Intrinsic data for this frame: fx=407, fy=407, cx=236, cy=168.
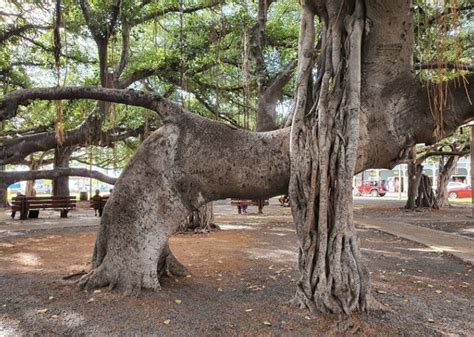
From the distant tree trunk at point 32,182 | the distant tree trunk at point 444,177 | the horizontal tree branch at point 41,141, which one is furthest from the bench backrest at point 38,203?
the distant tree trunk at point 444,177

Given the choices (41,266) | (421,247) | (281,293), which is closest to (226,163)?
(281,293)

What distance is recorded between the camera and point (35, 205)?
532 inches

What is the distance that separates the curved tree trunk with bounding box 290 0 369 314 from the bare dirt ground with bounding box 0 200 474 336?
0.85ft

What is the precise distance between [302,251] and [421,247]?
496 centimetres

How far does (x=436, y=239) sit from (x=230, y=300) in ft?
20.8

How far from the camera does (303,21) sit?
4.33 m

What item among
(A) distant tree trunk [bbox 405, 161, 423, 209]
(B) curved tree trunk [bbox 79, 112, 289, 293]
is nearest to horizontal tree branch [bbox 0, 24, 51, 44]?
(B) curved tree trunk [bbox 79, 112, 289, 293]

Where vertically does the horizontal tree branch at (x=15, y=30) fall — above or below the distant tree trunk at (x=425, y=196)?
above

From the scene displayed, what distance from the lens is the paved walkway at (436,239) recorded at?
700 cm

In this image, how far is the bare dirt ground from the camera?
3367 mm

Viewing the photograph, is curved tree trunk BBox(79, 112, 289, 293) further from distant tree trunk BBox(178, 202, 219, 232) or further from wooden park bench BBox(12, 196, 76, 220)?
wooden park bench BBox(12, 196, 76, 220)

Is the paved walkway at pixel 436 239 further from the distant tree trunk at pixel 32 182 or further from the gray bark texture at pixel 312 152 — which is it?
the distant tree trunk at pixel 32 182

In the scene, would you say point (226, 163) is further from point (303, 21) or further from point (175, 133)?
point (303, 21)

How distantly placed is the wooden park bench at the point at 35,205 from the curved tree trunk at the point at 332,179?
12067mm
